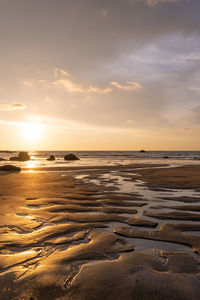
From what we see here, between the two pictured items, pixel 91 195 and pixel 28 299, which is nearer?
pixel 28 299

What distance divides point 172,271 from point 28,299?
1.73 m

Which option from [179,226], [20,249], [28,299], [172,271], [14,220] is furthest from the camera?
[14,220]

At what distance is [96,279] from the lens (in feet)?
8.12

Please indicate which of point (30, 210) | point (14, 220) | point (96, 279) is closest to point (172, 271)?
point (96, 279)

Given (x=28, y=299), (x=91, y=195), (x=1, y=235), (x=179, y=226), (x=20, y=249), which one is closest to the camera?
(x=28, y=299)

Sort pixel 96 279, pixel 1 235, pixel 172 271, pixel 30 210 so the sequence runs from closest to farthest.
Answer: pixel 96 279, pixel 172 271, pixel 1 235, pixel 30 210

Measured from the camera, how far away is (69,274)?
2.56 meters

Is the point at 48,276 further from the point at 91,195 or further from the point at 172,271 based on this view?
the point at 91,195

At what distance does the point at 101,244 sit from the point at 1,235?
6.18ft

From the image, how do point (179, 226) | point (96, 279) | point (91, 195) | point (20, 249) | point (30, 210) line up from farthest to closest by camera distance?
point (91, 195), point (30, 210), point (179, 226), point (20, 249), point (96, 279)

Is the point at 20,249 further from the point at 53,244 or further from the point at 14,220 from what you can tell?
the point at 14,220

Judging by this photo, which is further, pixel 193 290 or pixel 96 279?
pixel 96 279

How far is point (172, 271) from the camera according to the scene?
264cm

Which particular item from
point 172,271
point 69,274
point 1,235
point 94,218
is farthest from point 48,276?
point 94,218
